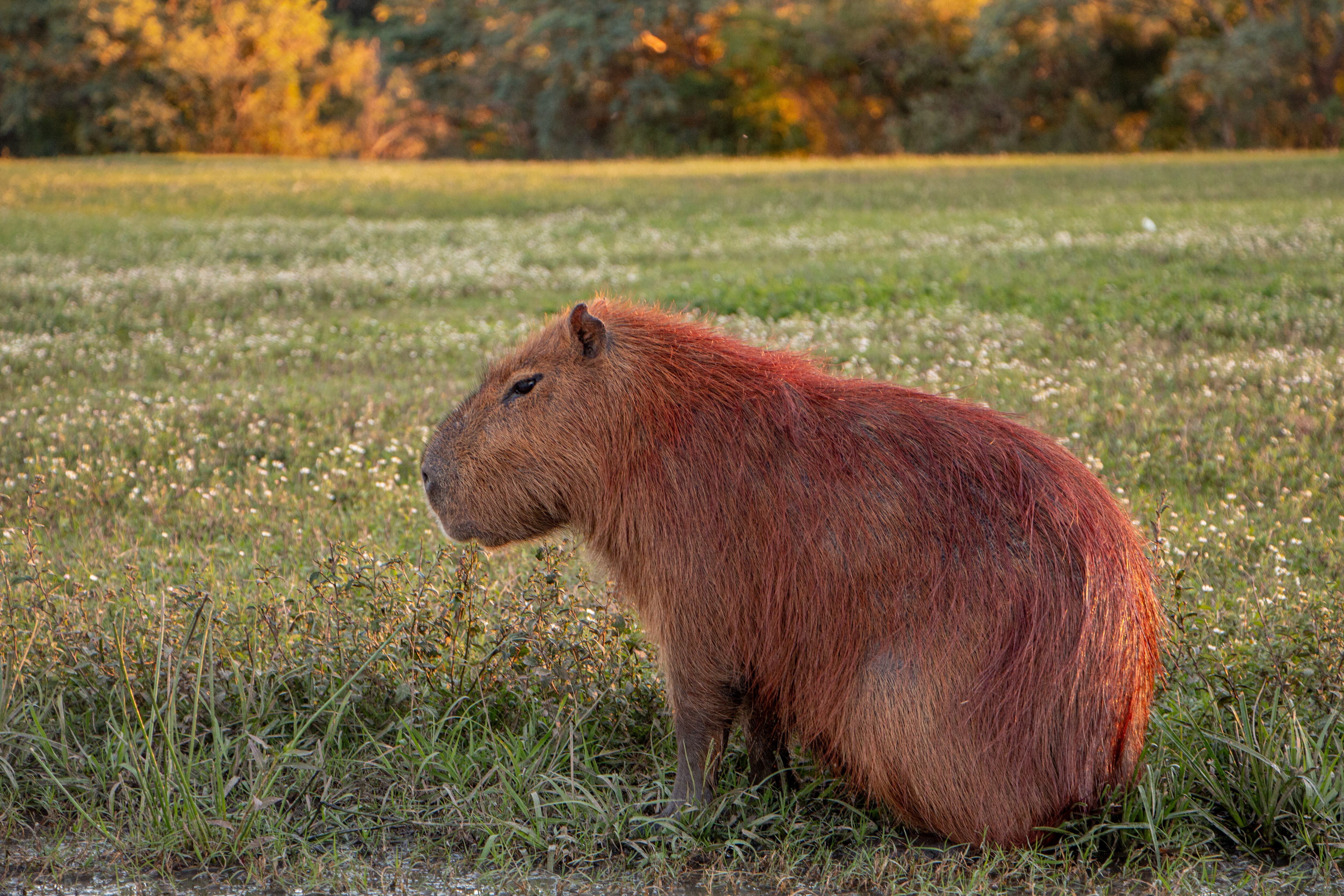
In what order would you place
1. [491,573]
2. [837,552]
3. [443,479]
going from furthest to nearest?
[491,573], [443,479], [837,552]

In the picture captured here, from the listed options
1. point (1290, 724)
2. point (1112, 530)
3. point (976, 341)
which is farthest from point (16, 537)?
point (976, 341)

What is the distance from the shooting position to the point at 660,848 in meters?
3.04

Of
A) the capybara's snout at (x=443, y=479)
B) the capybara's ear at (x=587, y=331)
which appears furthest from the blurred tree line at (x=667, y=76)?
the capybara's snout at (x=443, y=479)

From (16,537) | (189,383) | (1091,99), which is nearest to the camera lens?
(16,537)

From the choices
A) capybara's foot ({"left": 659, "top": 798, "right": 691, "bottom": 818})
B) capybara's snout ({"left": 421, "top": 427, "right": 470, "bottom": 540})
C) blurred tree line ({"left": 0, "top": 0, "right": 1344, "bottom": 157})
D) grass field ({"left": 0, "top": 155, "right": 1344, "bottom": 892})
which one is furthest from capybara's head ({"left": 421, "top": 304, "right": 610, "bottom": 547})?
blurred tree line ({"left": 0, "top": 0, "right": 1344, "bottom": 157})

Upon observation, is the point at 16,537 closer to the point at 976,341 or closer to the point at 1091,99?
the point at 976,341

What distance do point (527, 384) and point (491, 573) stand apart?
4.91ft

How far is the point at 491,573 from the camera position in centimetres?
457

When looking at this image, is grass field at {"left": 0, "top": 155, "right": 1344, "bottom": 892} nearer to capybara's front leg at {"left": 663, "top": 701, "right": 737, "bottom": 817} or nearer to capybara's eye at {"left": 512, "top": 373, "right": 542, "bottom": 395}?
capybara's front leg at {"left": 663, "top": 701, "right": 737, "bottom": 817}

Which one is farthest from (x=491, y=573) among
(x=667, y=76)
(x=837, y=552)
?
(x=667, y=76)

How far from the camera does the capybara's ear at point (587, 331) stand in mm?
3109

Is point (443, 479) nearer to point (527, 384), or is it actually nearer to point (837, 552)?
point (527, 384)

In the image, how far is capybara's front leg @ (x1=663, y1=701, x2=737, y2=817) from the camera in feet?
10.2

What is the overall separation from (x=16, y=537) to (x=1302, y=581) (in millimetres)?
4798
